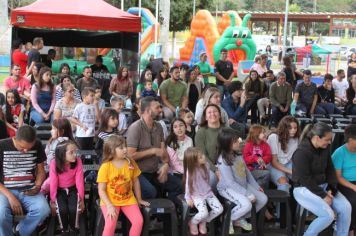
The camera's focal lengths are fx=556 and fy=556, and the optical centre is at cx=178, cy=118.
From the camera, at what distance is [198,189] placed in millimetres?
5242

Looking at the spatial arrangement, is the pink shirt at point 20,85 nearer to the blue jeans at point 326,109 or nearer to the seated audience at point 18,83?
the seated audience at point 18,83

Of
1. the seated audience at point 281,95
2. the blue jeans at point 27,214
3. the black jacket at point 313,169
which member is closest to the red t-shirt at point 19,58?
the seated audience at point 281,95

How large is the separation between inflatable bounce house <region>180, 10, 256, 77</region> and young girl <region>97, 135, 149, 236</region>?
20623mm

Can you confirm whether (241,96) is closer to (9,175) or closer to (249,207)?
(249,207)

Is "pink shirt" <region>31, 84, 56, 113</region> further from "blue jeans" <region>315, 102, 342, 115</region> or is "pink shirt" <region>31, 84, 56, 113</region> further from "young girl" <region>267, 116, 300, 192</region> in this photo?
"blue jeans" <region>315, 102, 342, 115</region>

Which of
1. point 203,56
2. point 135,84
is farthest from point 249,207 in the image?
point 203,56

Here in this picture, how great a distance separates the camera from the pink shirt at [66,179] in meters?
5.01

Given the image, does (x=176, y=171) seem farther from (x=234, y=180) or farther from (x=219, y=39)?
(x=219, y=39)

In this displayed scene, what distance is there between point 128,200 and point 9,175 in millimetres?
1092

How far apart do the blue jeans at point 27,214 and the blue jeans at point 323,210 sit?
93.2 inches

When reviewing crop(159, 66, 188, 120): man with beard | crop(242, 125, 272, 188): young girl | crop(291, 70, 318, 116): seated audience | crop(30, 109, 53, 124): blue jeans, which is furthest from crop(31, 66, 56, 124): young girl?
crop(291, 70, 318, 116): seated audience

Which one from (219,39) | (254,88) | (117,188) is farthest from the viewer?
(219,39)

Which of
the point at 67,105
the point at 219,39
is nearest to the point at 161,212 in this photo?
the point at 67,105

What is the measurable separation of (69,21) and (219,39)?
50.2 ft
